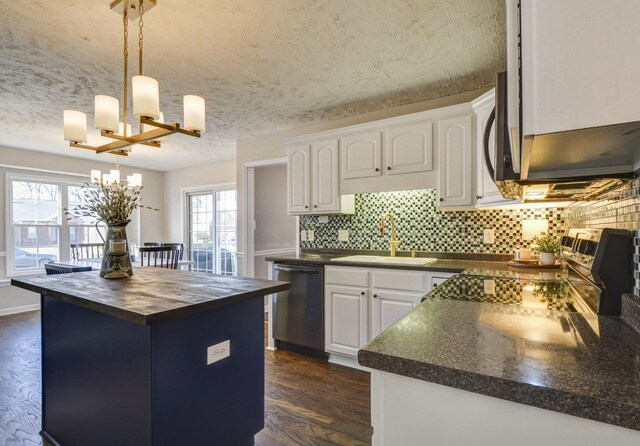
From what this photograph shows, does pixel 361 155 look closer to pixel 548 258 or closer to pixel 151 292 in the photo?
pixel 548 258

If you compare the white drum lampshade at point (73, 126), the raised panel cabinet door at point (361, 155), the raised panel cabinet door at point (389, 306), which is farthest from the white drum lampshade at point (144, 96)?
the raised panel cabinet door at point (389, 306)

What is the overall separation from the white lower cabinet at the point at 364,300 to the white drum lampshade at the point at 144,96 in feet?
6.05

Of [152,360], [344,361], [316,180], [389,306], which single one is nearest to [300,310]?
[344,361]

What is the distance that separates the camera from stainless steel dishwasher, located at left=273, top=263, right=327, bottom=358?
10.1 feet

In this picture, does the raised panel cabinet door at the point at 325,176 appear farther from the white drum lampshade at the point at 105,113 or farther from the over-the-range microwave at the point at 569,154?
the over-the-range microwave at the point at 569,154

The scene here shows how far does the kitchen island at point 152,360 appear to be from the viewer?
145 centimetres

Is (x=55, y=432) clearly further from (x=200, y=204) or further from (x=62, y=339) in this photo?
(x=200, y=204)

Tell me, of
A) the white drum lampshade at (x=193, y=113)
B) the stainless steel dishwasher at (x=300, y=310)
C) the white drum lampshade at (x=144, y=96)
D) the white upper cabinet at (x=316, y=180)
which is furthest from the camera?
the white upper cabinet at (x=316, y=180)

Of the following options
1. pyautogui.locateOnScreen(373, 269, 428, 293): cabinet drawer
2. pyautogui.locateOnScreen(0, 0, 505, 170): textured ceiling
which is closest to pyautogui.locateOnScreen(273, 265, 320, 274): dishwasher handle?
pyautogui.locateOnScreen(373, 269, 428, 293): cabinet drawer

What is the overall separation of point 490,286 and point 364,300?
1382 mm

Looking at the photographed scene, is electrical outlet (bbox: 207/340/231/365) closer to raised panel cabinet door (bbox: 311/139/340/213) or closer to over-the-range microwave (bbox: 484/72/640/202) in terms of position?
over-the-range microwave (bbox: 484/72/640/202)

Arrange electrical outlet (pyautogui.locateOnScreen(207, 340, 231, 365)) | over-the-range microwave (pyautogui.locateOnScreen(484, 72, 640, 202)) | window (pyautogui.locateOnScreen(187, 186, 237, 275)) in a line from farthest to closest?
window (pyautogui.locateOnScreen(187, 186, 237, 275)) < electrical outlet (pyautogui.locateOnScreen(207, 340, 231, 365)) < over-the-range microwave (pyautogui.locateOnScreen(484, 72, 640, 202))

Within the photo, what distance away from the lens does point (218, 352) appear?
1682 millimetres

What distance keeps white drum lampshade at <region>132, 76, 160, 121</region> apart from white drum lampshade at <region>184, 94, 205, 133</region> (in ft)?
0.66
